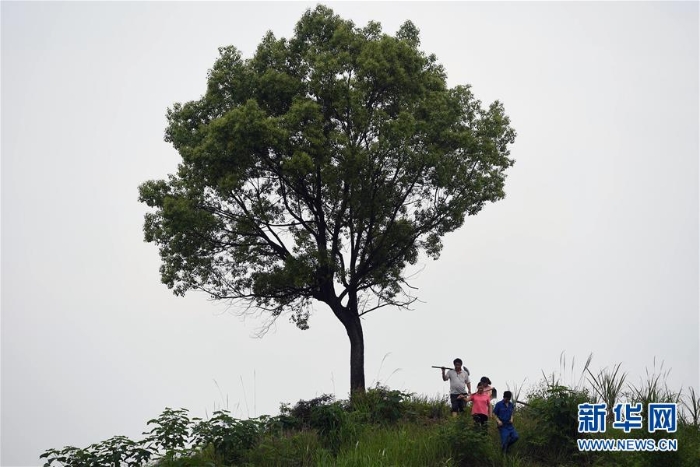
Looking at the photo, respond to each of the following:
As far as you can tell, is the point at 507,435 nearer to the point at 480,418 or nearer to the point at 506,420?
the point at 506,420

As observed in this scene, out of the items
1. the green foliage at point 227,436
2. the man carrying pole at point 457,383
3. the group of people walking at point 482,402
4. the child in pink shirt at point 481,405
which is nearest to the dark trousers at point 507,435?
the group of people walking at point 482,402

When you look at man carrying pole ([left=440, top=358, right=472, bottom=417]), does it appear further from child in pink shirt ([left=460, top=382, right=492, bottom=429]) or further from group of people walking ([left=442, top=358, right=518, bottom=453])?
child in pink shirt ([left=460, top=382, right=492, bottom=429])

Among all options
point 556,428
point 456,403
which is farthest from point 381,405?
point 556,428

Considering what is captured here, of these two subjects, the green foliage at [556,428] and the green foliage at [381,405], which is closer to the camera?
the green foliage at [556,428]

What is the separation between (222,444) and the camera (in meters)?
14.6

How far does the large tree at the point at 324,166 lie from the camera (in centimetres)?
1955

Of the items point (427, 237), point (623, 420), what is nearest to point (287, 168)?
point (427, 237)

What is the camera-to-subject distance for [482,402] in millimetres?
15414

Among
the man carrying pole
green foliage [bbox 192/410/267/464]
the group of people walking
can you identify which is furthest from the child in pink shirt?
green foliage [bbox 192/410/267/464]

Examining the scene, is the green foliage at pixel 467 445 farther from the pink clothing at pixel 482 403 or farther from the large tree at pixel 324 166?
the large tree at pixel 324 166

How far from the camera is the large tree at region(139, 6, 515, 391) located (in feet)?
64.1

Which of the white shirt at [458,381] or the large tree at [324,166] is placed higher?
the large tree at [324,166]

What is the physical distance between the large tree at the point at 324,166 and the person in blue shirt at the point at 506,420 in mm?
6890

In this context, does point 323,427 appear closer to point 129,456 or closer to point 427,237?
point 129,456
